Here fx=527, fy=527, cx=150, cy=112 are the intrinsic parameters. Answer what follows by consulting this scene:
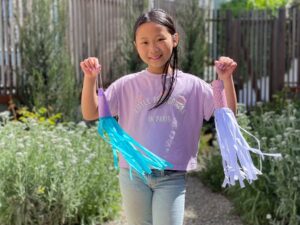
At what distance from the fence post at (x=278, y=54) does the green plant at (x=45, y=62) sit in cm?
395

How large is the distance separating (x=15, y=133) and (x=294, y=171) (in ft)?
7.40

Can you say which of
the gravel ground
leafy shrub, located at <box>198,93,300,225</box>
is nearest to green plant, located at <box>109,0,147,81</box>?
the gravel ground

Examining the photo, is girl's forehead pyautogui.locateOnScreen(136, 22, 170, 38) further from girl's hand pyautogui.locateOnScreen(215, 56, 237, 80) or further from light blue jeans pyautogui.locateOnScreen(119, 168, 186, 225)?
light blue jeans pyautogui.locateOnScreen(119, 168, 186, 225)

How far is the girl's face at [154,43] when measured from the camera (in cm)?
232

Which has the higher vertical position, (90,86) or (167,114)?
(90,86)

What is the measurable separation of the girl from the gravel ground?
2141 mm

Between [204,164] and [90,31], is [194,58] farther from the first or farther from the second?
[204,164]

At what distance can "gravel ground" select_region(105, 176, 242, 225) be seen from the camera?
4555 mm

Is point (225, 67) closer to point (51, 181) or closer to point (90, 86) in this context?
point (90, 86)

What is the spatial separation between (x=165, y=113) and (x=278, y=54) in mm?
7534

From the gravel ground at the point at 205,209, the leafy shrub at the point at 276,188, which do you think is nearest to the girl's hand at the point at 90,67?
the leafy shrub at the point at 276,188

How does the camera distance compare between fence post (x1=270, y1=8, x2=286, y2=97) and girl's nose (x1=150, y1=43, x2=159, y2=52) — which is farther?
fence post (x1=270, y1=8, x2=286, y2=97)

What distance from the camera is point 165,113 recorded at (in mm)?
2344

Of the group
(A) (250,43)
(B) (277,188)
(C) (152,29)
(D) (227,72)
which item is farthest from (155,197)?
(A) (250,43)
